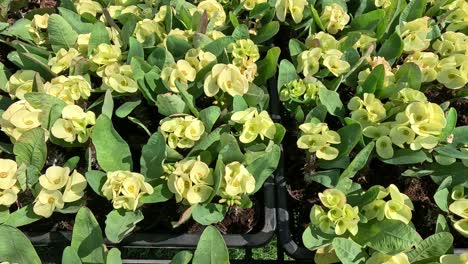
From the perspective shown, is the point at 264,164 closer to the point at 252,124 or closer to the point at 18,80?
the point at 252,124

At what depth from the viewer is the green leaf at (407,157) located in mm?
1062

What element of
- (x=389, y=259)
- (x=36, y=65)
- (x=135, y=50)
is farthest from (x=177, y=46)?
(x=389, y=259)

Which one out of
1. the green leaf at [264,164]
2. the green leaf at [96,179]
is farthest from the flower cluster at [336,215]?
the green leaf at [96,179]

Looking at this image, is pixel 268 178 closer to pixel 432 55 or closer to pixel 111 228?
pixel 111 228

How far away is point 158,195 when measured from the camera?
1035mm

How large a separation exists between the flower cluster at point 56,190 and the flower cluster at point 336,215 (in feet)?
1.54

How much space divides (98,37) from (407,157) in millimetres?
744

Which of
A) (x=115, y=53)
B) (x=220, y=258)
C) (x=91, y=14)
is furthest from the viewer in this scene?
(x=91, y=14)

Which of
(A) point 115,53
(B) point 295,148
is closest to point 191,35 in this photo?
(A) point 115,53

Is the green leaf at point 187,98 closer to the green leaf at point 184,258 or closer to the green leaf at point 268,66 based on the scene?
the green leaf at point 268,66

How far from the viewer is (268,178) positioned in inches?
44.3

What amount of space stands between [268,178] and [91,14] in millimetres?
616

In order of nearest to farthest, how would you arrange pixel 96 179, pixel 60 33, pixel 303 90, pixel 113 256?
1. pixel 113 256
2. pixel 96 179
3. pixel 303 90
4. pixel 60 33

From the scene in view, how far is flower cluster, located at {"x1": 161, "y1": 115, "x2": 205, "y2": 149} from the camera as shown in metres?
1.04
